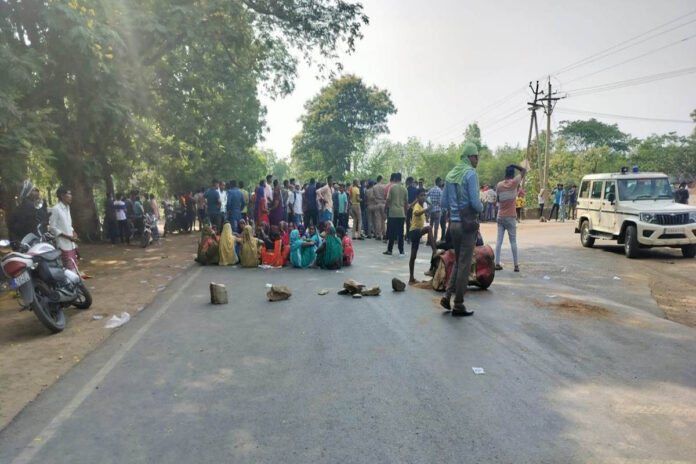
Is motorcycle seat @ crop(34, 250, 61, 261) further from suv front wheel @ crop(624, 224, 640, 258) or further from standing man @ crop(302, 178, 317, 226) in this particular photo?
suv front wheel @ crop(624, 224, 640, 258)

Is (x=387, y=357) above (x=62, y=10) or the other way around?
the other way around

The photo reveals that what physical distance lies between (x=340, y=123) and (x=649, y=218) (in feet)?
146

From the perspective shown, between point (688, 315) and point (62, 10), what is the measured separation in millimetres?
12972

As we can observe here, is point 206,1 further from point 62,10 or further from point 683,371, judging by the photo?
point 683,371

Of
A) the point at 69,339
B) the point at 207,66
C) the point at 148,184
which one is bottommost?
the point at 69,339

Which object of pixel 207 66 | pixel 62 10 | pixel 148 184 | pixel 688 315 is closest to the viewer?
pixel 688 315

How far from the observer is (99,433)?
3.60 meters

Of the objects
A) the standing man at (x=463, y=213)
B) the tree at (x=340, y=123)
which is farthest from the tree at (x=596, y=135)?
the standing man at (x=463, y=213)

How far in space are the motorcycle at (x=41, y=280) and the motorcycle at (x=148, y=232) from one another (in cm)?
1052

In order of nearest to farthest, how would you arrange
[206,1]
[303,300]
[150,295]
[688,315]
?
1. [688,315]
2. [303,300]
3. [150,295]
4. [206,1]

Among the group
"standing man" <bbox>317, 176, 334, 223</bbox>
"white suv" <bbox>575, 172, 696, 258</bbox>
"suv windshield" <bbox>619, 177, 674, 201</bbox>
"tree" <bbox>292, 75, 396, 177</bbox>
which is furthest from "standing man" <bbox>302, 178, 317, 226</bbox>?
"tree" <bbox>292, 75, 396, 177</bbox>

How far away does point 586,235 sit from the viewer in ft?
48.2

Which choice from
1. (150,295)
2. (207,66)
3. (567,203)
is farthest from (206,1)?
(567,203)

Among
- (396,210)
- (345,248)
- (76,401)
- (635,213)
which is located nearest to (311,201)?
(396,210)
